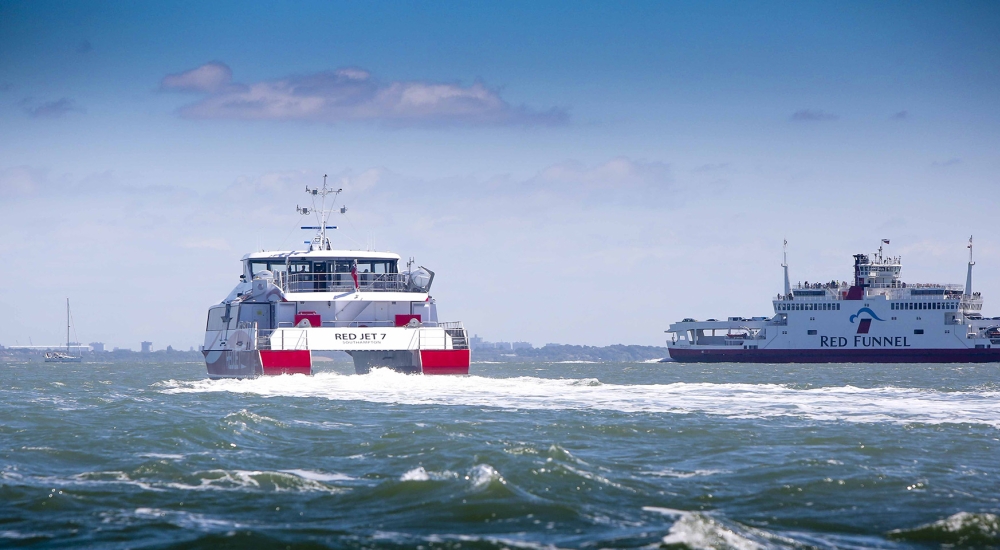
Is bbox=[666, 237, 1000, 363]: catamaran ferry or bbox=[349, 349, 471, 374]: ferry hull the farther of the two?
bbox=[666, 237, 1000, 363]: catamaran ferry

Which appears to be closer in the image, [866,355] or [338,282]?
[338,282]

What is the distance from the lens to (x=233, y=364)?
115ft

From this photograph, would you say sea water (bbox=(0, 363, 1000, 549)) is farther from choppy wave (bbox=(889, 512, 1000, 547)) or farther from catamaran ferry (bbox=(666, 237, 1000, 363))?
catamaran ferry (bbox=(666, 237, 1000, 363))

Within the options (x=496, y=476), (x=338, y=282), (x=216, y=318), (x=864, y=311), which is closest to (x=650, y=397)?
(x=338, y=282)

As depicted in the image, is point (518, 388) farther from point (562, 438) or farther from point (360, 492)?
point (360, 492)

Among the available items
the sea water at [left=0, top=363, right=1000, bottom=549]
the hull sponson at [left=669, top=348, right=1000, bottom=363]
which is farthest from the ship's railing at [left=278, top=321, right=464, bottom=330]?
the hull sponson at [left=669, top=348, right=1000, bottom=363]

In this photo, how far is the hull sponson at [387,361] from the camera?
3397 cm

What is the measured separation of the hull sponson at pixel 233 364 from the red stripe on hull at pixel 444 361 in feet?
16.3

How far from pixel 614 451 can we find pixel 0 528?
868 cm

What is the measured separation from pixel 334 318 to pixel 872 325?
64.1 metres

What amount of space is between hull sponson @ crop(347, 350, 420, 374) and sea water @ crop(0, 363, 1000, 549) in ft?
35.5

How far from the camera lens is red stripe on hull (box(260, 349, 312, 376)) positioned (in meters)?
A: 30.6

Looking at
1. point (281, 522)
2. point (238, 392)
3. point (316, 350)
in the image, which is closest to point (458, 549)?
point (281, 522)

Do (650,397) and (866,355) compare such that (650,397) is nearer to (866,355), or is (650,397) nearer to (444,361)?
(444,361)
